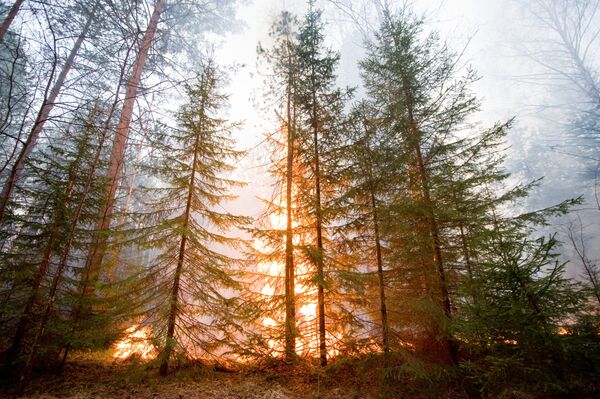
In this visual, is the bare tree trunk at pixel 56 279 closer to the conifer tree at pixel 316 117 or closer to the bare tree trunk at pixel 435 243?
the conifer tree at pixel 316 117

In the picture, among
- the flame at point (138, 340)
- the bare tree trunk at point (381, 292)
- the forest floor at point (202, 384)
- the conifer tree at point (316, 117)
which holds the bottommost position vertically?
the forest floor at point (202, 384)

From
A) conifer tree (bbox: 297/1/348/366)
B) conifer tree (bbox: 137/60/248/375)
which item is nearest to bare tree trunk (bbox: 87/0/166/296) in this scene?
conifer tree (bbox: 137/60/248/375)

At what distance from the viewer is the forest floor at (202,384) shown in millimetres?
5711

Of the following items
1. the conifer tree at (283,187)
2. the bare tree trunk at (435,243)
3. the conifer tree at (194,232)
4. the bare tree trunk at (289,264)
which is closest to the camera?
the bare tree trunk at (435,243)

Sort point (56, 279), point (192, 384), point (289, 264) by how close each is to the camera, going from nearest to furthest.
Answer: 1. point (56, 279)
2. point (192, 384)
3. point (289, 264)

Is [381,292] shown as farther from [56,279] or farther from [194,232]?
[56,279]

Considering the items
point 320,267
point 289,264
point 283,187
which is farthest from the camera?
point 283,187

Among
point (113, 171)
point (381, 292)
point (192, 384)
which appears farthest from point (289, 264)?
point (113, 171)

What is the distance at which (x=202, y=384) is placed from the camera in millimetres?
6414

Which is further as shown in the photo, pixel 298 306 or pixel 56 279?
pixel 298 306

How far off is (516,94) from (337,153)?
204 ft

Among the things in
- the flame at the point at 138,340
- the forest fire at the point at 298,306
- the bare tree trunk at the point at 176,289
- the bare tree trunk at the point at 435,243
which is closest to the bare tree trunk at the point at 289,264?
the forest fire at the point at 298,306

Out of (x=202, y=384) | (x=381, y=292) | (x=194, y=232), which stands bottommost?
(x=202, y=384)

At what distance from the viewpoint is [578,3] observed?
25.8 metres
